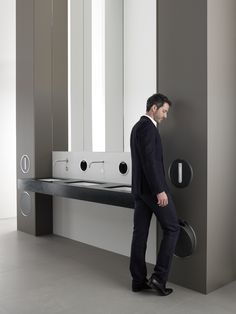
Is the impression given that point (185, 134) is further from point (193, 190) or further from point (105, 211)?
point (105, 211)

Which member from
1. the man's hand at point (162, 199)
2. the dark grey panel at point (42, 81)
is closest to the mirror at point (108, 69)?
the dark grey panel at point (42, 81)

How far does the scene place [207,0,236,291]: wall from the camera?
10.0 feet

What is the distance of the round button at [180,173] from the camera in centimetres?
316

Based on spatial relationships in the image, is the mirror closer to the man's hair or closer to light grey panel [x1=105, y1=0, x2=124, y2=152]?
light grey panel [x1=105, y1=0, x2=124, y2=152]

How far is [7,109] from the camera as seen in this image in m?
6.42

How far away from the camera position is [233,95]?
130 inches

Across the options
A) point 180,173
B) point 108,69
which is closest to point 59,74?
point 108,69

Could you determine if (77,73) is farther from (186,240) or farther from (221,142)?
(186,240)

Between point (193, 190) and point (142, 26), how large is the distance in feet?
6.42

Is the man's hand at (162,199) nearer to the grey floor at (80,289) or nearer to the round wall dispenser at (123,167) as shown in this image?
the grey floor at (80,289)

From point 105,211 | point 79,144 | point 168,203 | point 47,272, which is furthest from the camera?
point 79,144

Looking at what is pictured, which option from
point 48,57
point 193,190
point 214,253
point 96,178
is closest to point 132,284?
point 214,253

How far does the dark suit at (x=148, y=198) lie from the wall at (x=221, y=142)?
1.12 feet

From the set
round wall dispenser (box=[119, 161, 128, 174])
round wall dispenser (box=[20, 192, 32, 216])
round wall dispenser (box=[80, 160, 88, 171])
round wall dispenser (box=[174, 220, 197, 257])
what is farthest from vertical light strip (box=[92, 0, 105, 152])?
round wall dispenser (box=[174, 220, 197, 257])
